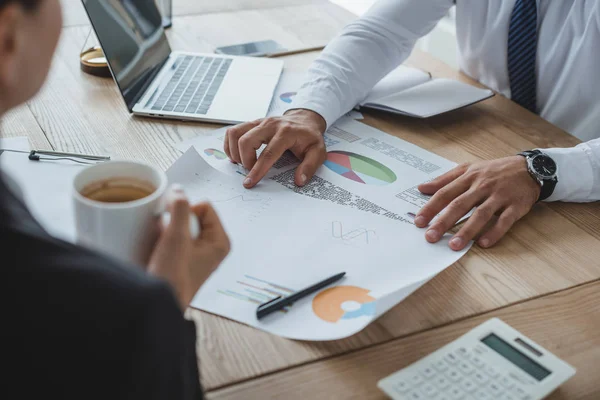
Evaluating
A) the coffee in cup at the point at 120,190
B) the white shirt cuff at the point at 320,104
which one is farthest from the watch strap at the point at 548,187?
the coffee in cup at the point at 120,190

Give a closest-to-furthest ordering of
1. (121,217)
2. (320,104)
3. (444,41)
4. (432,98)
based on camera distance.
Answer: (121,217) < (320,104) < (432,98) < (444,41)

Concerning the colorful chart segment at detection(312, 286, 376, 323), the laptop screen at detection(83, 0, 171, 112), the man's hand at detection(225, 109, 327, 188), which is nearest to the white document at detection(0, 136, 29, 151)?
the laptop screen at detection(83, 0, 171, 112)

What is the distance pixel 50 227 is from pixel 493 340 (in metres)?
0.53

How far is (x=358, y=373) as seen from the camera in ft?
2.06

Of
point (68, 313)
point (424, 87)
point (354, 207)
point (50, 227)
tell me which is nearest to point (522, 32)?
point (424, 87)

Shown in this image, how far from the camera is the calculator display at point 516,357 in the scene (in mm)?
623

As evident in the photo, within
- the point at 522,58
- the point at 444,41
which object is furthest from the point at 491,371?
the point at 444,41

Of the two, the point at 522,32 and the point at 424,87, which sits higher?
the point at 522,32

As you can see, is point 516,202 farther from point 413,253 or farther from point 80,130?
point 80,130

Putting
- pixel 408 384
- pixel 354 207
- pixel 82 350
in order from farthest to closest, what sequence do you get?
1. pixel 354 207
2. pixel 408 384
3. pixel 82 350

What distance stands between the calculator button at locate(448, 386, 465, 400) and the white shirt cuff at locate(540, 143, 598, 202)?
450mm

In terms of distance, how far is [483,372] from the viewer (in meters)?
0.62

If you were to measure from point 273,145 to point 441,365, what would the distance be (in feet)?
1.53

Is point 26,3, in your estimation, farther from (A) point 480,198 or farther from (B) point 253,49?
(B) point 253,49
